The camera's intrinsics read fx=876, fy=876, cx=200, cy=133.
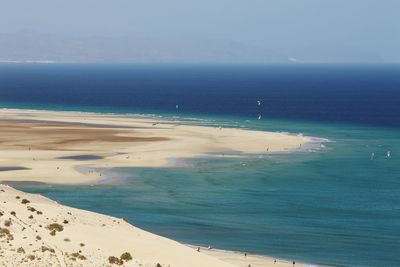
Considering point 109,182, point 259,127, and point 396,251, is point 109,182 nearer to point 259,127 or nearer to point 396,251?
point 396,251

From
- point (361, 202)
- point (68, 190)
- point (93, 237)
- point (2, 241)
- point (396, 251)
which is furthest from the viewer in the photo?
point (68, 190)

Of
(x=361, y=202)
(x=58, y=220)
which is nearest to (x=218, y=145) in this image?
(x=361, y=202)

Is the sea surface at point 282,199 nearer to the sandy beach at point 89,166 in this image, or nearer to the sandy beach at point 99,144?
the sandy beach at point 89,166

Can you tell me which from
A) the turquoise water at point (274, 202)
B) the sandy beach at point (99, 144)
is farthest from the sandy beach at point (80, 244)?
the sandy beach at point (99, 144)

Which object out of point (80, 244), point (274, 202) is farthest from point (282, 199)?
point (80, 244)

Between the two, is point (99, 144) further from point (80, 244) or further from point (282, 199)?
point (80, 244)

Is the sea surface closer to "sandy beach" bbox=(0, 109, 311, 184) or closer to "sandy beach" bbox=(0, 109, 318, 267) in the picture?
"sandy beach" bbox=(0, 109, 318, 267)
